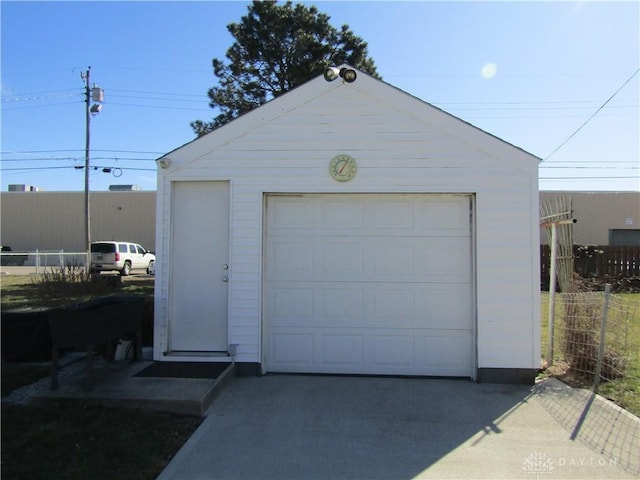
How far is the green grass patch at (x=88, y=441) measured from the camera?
367 centimetres

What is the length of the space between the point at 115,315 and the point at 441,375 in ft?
13.1

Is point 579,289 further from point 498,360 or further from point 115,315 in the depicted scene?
point 115,315

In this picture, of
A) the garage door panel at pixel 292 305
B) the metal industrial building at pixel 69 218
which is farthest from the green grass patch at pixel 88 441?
the metal industrial building at pixel 69 218

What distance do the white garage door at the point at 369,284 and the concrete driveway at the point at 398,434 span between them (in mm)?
460

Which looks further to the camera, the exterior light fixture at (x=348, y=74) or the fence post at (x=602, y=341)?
the exterior light fixture at (x=348, y=74)

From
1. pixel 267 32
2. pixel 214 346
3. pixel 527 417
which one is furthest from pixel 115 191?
pixel 527 417

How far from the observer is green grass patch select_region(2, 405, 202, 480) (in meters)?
3.67

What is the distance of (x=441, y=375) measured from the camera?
6160 mm

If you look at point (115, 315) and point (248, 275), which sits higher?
point (248, 275)

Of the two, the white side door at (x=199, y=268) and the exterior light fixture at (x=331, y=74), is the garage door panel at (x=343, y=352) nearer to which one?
the white side door at (x=199, y=268)

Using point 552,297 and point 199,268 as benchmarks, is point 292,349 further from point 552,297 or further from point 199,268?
point 552,297

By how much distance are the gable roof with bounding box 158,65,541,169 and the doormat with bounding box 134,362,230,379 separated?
2646 mm

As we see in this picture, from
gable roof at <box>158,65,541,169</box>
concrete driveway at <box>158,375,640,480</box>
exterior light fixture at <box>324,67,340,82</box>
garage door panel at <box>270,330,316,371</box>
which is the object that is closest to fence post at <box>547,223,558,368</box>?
concrete driveway at <box>158,375,640,480</box>

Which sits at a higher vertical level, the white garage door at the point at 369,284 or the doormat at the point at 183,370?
the white garage door at the point at 369,284
